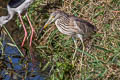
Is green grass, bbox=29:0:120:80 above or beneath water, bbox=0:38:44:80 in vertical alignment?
above

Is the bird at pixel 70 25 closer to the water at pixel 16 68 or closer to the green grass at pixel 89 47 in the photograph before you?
the green grass at pixel 89 47

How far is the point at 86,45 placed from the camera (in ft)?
22.3

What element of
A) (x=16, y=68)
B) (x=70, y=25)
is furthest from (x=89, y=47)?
(x=16, y=68)

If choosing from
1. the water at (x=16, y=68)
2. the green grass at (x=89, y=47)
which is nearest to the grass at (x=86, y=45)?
the green grass at (x=89, y=47)

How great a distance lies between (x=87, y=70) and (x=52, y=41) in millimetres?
1963

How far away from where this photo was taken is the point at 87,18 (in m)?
7.63

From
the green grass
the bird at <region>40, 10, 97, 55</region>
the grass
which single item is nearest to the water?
the grass

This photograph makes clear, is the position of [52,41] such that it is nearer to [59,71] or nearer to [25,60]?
[25,60]

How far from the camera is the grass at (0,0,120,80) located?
18.1 feet

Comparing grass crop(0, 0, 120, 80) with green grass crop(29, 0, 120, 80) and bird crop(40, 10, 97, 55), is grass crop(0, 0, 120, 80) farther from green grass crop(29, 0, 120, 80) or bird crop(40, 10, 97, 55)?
bird crop(40, 10, 97, 55)

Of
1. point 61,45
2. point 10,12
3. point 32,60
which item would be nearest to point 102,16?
point 61,45

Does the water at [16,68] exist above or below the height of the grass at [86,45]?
below

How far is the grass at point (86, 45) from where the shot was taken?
5.53m

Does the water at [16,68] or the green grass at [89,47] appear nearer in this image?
the green grass at [89,47]
